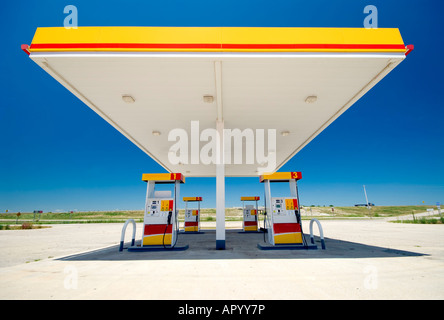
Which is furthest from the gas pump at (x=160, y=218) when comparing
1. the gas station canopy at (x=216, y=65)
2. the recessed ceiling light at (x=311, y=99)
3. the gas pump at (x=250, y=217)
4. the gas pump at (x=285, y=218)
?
the gas pump at (x=250, y=217)

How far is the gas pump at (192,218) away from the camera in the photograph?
43.0 ft

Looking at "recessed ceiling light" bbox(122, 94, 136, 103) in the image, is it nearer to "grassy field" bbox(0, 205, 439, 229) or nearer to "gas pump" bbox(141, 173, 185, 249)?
"gas pump" bbox(141, 173, 185, 249)

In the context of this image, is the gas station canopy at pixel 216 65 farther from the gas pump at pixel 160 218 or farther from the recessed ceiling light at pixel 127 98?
the gas pump at pixel 160 218

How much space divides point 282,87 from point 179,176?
4.29 metres

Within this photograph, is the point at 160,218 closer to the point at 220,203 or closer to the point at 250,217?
the point at 220,203

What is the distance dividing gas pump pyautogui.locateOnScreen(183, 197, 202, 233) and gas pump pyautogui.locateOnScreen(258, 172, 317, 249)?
7.35 metres

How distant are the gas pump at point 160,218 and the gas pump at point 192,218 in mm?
6536

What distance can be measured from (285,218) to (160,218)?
4106mm

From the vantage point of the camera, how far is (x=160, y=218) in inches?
263

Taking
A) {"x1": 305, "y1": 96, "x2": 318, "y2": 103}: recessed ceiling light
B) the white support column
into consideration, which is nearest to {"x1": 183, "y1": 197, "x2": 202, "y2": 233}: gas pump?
the white support column

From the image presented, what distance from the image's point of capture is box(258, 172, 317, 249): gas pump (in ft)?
21.3

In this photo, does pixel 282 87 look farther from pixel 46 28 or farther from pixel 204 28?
pixel 46 28

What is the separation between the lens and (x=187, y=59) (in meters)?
4.59
